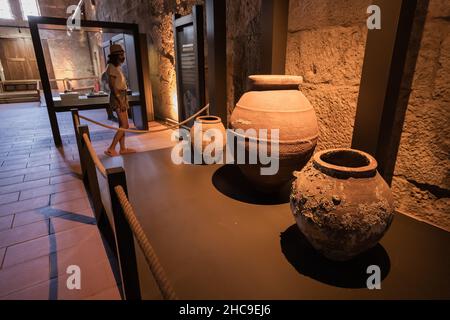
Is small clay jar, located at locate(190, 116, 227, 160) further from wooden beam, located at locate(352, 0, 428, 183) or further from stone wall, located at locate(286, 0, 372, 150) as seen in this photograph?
wooden beam, located at locate(352, 0, 428, 183)

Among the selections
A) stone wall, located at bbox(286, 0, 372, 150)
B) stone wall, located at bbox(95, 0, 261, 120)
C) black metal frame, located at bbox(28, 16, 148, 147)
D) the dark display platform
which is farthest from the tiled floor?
stone wall, located at bbox(286, 0, 372, 150)

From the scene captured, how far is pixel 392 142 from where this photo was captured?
189cm

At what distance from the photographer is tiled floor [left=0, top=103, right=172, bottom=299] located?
165 centimetres

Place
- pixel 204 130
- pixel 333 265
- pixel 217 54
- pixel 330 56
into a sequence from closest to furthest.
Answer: pixel 333 265, pixel 330 56, pixel 204 130, pixel 217 54

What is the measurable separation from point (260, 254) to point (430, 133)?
132 cm

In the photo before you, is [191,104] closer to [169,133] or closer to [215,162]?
[169,133]

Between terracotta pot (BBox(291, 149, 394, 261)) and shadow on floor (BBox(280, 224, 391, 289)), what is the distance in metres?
0.08

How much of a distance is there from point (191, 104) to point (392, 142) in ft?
10.5

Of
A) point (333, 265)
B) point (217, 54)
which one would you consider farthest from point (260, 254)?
point (217, 54)

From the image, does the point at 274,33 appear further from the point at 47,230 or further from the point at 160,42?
the point at 160,42

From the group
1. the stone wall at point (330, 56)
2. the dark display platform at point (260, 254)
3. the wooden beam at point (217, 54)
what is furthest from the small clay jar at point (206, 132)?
the stone wall at point (330, 56)

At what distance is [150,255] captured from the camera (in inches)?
35.8

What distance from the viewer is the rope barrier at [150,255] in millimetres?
814

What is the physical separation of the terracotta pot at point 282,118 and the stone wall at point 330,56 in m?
0.46
